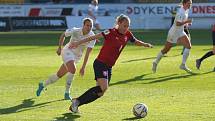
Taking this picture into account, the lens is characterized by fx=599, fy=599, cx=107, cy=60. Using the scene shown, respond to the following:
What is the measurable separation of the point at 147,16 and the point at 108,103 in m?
27.4

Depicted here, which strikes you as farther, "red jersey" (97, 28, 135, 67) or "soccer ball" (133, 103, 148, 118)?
"red jersey" (97, 28, 135, 67)

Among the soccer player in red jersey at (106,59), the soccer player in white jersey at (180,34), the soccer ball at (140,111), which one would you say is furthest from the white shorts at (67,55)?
the soccer player in white jersey at (180,34)

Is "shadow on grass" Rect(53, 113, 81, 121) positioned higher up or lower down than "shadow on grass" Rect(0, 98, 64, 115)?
higher up

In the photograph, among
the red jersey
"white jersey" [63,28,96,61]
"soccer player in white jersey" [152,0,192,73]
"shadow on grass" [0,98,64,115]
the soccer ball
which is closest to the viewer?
the soccer ball

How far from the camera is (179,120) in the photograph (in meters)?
10.2

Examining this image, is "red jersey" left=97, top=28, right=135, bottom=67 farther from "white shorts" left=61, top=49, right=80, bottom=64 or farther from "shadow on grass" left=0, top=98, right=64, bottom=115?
"white shorts" left=61, top=49, right=80, bottom=64

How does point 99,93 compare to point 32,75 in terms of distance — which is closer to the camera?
point 99,93

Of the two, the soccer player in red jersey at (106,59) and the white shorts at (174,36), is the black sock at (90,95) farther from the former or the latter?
the white shorts at (174,36)

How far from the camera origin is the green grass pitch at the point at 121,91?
35.6 ft

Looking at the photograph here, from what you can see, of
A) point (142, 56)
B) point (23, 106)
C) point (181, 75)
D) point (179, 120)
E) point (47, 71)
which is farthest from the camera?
point (142, 56)

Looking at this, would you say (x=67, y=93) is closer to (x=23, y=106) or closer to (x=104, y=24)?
(x=23, y=106)

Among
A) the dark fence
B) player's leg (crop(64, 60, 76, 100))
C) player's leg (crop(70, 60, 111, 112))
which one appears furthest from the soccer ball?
the dark fence

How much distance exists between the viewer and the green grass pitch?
427 inches

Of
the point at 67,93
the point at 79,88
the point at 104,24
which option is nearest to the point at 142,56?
the point at 79,88
